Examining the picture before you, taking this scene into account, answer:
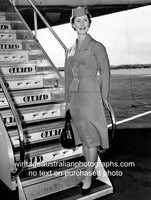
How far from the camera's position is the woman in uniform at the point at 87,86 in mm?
2654

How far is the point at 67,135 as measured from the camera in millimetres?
2957

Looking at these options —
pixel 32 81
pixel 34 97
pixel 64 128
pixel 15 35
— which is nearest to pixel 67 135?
pixel 64 128

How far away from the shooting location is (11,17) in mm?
5496

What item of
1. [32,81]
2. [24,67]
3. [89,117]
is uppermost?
[24,67]

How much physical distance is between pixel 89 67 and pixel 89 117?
18.2 inches

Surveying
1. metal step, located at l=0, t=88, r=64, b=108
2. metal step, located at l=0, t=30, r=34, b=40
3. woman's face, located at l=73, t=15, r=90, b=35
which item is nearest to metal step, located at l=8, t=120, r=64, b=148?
metal step, located at l=0, t=88, r=64, b=108

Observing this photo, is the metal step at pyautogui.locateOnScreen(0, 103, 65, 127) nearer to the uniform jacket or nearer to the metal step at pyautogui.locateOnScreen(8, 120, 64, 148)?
the metal step at pyautogui.locateOnScreen(8, 120, 64, 148)

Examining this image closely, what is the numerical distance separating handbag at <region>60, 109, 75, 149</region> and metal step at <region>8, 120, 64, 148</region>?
58 centimetres

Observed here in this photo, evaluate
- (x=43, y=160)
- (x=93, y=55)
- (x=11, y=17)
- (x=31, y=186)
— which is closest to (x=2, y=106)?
(x=43, y=160)

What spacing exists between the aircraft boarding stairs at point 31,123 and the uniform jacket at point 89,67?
647 millimetres

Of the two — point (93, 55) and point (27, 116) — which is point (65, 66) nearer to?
point (93, 55)

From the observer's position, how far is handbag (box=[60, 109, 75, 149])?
294 centimetres

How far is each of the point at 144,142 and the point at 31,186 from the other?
2542 millimetres

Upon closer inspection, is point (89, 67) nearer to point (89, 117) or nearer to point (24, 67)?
point (89, 117)
